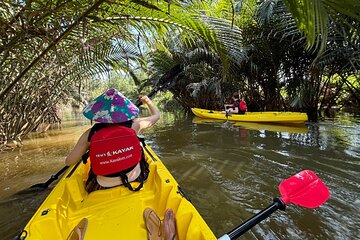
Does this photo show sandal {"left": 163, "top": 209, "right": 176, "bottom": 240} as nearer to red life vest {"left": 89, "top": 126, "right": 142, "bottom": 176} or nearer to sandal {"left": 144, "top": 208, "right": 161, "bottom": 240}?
sandal {"left": 144, "top": 208, "right": 161, "bottom": 240}

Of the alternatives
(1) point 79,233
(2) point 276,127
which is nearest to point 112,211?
(1) point 79,233

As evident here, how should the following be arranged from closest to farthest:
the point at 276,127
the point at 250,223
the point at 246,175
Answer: the point at 250,223
the point at 246,175
the point at 276,127

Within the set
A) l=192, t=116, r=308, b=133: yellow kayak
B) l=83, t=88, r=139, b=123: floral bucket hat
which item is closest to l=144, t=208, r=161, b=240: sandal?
l=83, t=88, r=139, b=123: floral bucket hat

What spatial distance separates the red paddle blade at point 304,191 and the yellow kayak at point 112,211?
71cm

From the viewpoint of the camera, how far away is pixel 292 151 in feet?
19.6

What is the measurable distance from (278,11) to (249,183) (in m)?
6.00

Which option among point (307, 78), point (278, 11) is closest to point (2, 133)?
point (278, 11)

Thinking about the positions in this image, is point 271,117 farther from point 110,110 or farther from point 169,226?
point 169,226

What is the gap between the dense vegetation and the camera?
8.00 feet

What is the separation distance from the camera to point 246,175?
451cm

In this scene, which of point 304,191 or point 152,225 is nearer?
point 152,225

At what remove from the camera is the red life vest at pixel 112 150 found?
226 centimetres

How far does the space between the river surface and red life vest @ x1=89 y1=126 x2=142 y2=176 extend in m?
1.25

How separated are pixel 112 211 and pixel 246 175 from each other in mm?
2867
